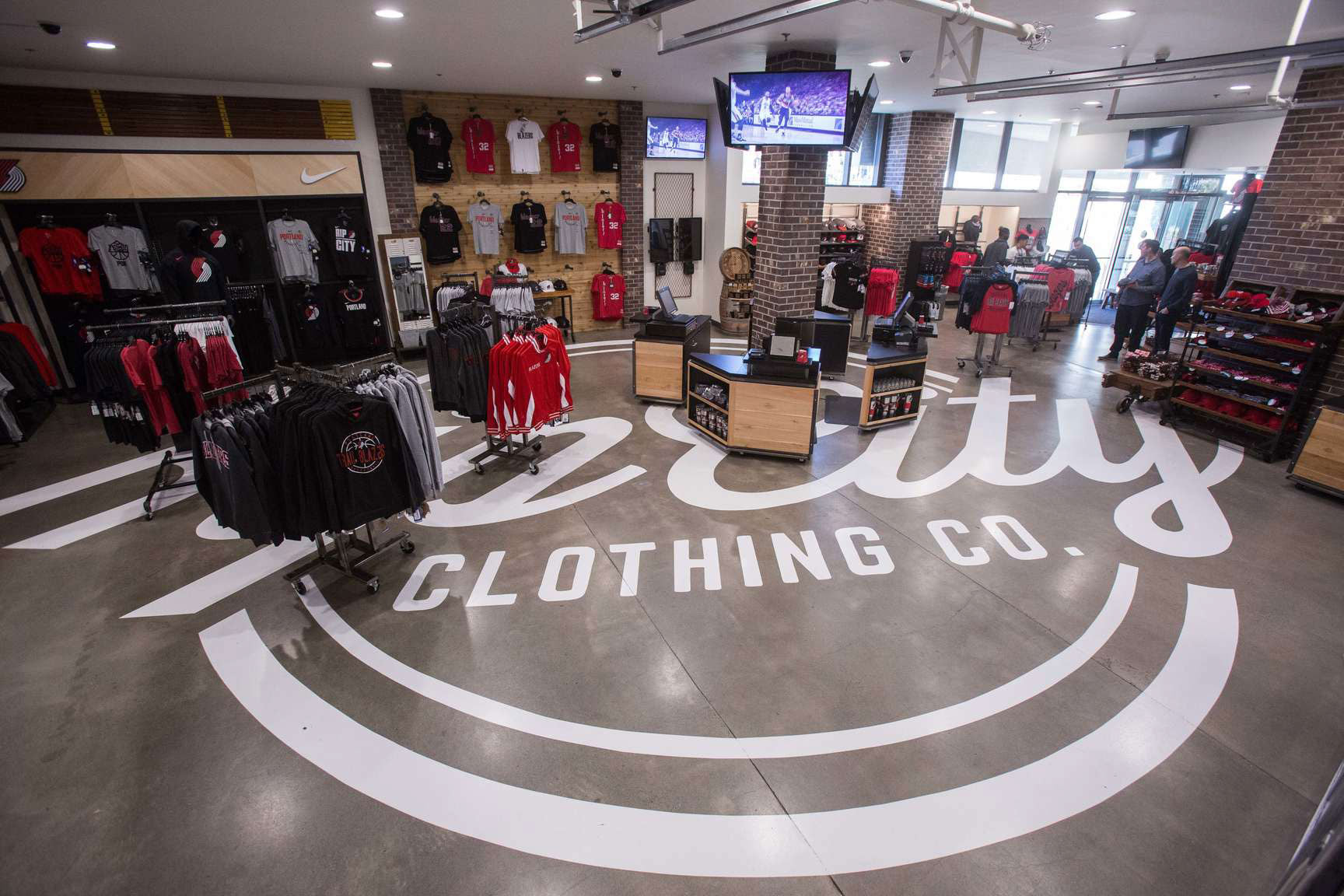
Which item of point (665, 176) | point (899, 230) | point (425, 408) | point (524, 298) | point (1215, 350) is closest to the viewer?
point (425, 408)

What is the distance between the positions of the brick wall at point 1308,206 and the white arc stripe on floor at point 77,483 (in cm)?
1148

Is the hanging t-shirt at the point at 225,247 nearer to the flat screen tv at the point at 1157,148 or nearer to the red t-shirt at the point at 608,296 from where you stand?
the red t-shirt at the point at 608,296

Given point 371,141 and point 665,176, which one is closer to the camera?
point 371,141

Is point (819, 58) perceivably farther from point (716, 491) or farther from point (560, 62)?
point (716, 491)

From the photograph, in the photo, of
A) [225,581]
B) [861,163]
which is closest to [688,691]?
[225,581]

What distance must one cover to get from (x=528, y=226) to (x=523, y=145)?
1.16 m

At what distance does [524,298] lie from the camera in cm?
834

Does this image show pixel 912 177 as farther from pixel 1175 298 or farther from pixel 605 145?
pixel 605 145

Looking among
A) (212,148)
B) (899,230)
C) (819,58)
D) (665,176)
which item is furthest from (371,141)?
(899,230)

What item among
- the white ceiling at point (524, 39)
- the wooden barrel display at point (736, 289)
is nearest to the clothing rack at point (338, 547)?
the white ceiling at point (524, 39)

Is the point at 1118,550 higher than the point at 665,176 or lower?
lower

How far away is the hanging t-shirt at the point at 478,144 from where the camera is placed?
8.91m

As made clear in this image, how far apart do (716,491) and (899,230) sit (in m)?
9.44

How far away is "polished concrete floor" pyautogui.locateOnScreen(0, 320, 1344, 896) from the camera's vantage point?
247 cm
